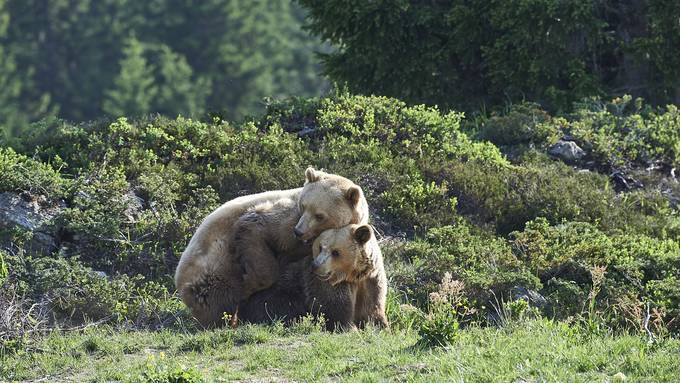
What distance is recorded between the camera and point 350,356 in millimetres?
8758

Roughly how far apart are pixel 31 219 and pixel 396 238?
3626 millimetres

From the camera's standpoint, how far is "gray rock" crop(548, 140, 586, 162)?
1530 cm

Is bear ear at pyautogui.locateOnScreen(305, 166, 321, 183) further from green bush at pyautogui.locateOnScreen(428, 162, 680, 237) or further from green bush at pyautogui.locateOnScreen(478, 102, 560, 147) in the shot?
green bush at pyautogui.locateOnScreen(478, 102, 560, 147)

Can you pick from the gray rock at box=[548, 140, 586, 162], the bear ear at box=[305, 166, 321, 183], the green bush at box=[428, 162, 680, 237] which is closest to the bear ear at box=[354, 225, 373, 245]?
the bear ear at box=[305, 166, 321, 183]

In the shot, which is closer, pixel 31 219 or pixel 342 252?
pixel 342 252

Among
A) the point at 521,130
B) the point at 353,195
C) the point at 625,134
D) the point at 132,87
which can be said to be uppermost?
the point at 353,195

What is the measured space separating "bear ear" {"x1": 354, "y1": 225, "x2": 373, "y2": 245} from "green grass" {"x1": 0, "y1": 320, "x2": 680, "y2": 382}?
2.29 feet

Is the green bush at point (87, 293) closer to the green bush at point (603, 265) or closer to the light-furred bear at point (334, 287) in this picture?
the light-furred bear at point (334, 287)

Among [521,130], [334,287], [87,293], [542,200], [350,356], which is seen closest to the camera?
[350,356]

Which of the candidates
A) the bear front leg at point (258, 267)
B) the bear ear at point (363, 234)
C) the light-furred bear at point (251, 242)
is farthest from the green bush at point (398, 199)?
the bear front leg at point (258, 267)

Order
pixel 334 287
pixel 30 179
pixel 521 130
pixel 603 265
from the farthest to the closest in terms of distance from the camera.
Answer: pixel 521 130 → pixel 30 179 → pixel 603 265 → pixel 334 287

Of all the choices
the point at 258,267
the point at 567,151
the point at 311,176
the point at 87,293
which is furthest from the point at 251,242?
the point at 567,151

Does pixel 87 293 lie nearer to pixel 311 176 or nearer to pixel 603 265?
pixel 311 176

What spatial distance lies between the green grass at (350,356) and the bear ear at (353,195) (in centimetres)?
104
